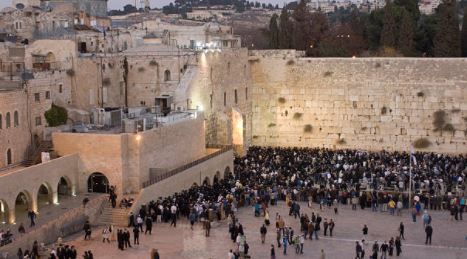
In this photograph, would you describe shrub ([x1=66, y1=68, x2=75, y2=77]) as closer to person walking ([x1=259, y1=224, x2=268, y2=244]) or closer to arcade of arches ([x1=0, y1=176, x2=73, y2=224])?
arcade of arches ([x1=0, y1=176, x2=73, y2=224])

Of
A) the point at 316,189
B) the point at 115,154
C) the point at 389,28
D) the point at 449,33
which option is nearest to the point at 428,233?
the point at 316,189

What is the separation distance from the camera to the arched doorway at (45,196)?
21078mm

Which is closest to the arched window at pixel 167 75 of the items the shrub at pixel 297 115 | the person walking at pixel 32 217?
the shrub at pixel 297 115

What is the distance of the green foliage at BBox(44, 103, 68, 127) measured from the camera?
79.7 feet

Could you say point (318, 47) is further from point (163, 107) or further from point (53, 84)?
point (53, 84)

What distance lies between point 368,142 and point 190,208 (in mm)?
15178

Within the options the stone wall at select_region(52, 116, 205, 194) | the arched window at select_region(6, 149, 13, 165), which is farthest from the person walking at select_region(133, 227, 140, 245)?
the arched window at select_region(6, 149, 13, 165)

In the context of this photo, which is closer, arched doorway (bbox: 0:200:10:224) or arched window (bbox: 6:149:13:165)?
arched doorway (bbox: 0:200:10:224)

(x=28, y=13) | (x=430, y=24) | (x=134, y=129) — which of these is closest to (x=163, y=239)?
(x=134, y=129)

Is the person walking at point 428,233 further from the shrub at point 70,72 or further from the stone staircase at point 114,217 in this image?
the shrub at point 70,72

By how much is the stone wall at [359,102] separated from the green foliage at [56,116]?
13.1m

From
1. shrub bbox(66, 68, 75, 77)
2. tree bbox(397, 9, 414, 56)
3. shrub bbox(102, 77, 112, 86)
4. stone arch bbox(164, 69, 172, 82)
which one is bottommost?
shrub bbox(102, 77, 112, 86)

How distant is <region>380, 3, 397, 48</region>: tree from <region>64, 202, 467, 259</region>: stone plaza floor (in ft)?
51.4

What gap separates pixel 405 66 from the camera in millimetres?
33656
